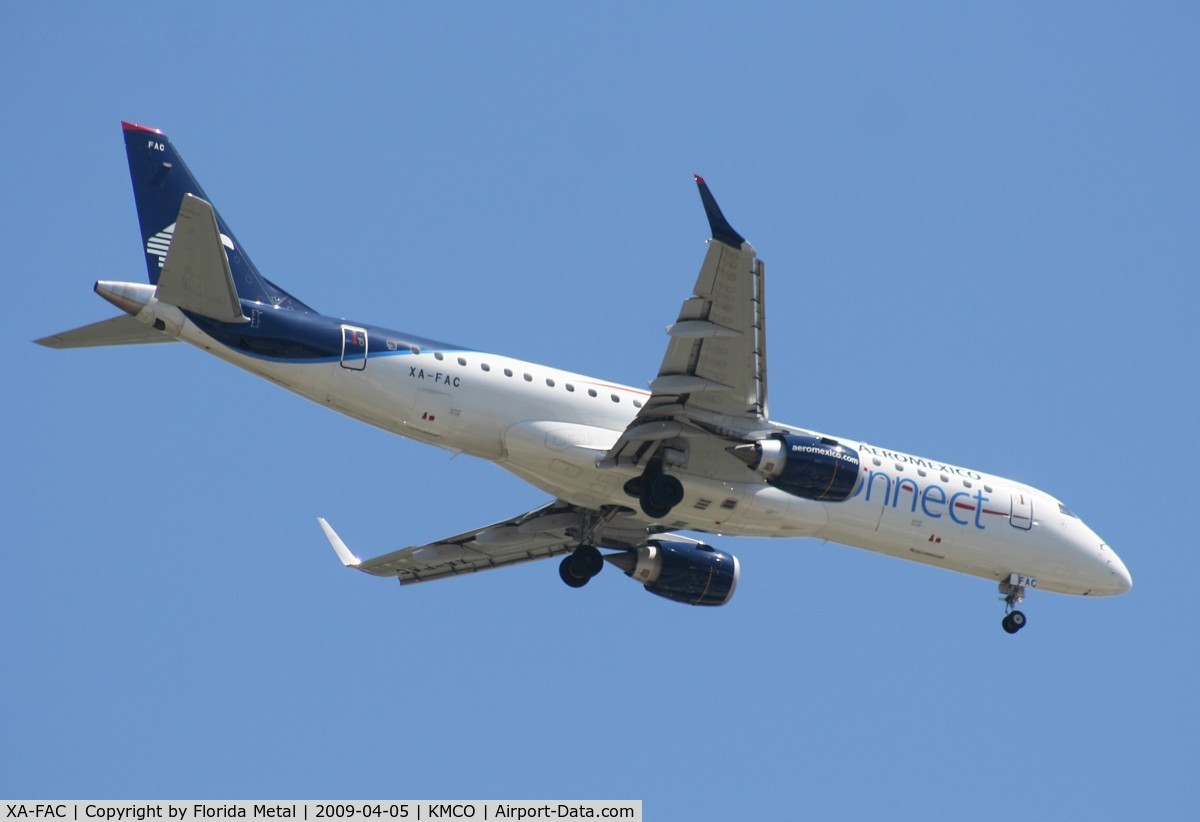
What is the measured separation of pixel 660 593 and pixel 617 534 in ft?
6.13

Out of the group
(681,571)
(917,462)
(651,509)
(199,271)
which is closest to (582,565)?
(681,571)

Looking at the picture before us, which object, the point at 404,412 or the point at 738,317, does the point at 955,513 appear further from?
the point at 404,412

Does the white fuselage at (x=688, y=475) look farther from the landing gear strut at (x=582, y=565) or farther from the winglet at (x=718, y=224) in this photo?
the winglet at (x=718, y=224)

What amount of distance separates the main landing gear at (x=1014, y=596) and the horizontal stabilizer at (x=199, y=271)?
19.1 meters

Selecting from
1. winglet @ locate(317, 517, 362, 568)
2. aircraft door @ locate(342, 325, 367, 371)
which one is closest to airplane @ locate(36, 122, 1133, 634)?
aircraft door @ locate(342, 325, 367, 371)

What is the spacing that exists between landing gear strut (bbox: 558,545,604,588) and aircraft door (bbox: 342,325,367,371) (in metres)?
8.23

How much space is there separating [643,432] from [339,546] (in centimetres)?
1052

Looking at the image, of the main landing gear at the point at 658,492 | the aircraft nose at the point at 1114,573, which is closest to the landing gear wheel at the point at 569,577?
the main landing gear at the point at 658,492

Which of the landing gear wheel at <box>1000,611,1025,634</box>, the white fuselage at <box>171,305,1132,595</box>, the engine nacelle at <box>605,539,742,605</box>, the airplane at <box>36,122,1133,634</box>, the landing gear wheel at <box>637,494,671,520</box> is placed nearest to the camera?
the airplane at <box>36,122,1133,634</box>

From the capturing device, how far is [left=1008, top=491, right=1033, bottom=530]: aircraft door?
3631 centimetres

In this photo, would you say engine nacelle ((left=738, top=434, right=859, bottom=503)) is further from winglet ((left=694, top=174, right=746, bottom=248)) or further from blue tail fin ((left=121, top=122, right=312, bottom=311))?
blue tail fin ((left=121, top=122, right=312, bottom=311))

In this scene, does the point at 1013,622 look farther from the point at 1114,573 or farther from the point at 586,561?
the point at 586,561

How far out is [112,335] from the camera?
30.0 m
